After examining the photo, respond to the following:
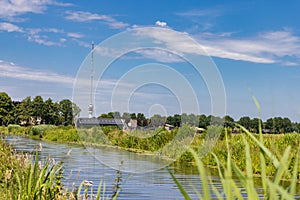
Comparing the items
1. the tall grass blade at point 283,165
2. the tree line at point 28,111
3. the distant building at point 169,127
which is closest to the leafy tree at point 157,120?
the distant building at point 169,127

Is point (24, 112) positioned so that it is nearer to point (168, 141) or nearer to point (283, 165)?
point (168, 141)

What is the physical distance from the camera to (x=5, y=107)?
70.6 metres

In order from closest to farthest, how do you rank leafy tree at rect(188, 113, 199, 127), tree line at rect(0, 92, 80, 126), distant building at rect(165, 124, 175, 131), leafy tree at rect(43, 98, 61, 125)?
leafy tree at rect(188, 113, 199, 127), distant building at rect(165, 124, 175, 131), tree line at rect(0, 92, 80, 126), leafy tree at rect(43, 98, 61, 125)

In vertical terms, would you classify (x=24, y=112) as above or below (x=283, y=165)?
above

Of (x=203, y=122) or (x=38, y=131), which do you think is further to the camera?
(x=38, y=131)

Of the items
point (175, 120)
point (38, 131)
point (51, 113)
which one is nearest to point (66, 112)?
point (51, 113)

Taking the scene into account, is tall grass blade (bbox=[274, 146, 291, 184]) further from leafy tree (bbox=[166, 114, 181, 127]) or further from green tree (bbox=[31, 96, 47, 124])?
green tree (bbox=[31, 96, 47, 124])

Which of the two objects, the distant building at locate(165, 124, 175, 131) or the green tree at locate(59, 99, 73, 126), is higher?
the green tree at locate(59, 99, 73, 126)

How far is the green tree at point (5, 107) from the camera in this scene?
225 ft

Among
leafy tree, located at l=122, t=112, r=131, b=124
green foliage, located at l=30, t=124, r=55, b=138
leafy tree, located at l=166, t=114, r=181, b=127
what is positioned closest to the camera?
leafy tree, located at l=122, t=112, r=131, b=124

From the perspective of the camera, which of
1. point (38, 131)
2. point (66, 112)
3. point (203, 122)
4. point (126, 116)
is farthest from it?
point (66, 112)

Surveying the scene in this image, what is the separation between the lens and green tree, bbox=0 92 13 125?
68469 mm

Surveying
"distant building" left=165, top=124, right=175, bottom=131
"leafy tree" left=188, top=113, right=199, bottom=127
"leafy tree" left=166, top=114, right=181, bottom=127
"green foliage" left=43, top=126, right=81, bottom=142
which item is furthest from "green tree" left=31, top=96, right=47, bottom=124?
"leafy tree" left=188, top=113, right=199, bottom=127

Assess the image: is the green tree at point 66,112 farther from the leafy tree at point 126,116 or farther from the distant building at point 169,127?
the leafy tree at point 126,116
